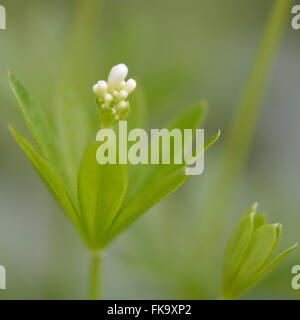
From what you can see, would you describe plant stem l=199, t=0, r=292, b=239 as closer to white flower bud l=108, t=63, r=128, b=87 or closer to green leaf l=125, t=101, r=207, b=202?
green leaf l=125, t=101, r=207, b=202

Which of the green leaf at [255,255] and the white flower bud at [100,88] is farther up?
the white flower bud at [100,88]

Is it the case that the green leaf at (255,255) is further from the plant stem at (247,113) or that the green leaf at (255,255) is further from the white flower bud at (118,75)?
the plant stem at (247,113)

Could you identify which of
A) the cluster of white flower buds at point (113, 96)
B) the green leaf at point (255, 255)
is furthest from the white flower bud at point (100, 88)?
the green leaf at point (255, 255)

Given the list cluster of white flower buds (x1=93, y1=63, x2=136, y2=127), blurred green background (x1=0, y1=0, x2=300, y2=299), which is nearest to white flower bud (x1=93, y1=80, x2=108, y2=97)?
cluster of white flower buds (x1=93, y1=63, x2=136, y2=127)

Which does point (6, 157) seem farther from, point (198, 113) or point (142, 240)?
point (198, 113)

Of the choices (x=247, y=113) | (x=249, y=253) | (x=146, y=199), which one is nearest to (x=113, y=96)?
(x=146, y=199)

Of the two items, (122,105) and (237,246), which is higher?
(122,105)

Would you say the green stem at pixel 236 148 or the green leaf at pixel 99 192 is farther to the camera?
the green stem at pixel 236 148

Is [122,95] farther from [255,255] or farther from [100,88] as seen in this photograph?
[255,255]
